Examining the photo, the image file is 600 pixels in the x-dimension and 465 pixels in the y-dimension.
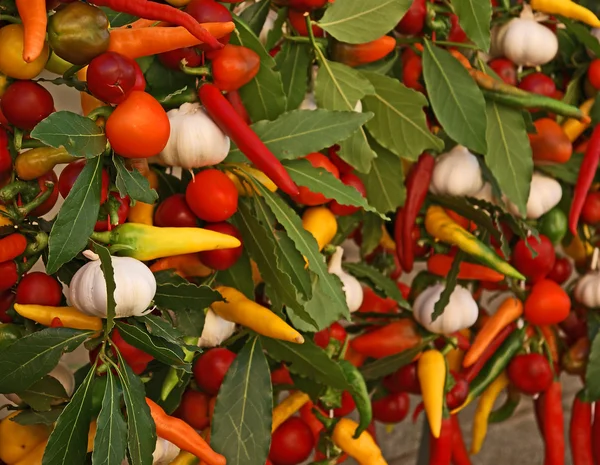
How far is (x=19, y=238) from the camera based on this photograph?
21.4 inches

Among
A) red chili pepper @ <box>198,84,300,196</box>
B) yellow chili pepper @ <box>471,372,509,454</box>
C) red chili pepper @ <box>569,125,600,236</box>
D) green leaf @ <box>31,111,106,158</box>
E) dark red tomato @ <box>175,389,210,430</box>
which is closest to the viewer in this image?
green leaf @ <box>31,111,106,158</box>

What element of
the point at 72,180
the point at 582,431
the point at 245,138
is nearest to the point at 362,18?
the point at 245,138

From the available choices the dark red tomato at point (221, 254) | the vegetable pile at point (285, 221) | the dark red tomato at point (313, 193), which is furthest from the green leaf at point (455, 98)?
the dark red tomato at point (221, 254)

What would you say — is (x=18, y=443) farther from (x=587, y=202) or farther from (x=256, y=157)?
(x=587, y=202)

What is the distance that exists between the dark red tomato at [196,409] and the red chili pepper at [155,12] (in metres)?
0.31

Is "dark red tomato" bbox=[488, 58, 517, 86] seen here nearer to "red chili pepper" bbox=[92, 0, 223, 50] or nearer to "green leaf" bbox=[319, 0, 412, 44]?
"green leaf" bbox=[319, 0, 412, 44]

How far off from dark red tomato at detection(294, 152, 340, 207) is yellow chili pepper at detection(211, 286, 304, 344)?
3.7 inches

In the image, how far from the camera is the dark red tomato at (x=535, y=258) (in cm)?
83

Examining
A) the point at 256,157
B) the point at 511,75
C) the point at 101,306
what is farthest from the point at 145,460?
the point at 511,75

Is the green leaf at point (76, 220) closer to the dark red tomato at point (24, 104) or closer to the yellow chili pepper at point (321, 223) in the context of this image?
the dark red tomato at point (24, 104)

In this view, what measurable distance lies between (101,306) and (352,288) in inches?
11.1

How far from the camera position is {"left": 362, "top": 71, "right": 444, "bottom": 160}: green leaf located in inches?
28.2

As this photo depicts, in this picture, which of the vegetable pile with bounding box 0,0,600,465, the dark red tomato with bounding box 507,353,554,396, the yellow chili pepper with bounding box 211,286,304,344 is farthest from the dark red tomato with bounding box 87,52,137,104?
the dark red tomato with bounding box 507,353,554,396

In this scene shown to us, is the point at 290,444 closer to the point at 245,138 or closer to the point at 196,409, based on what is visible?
the point at 196,409
